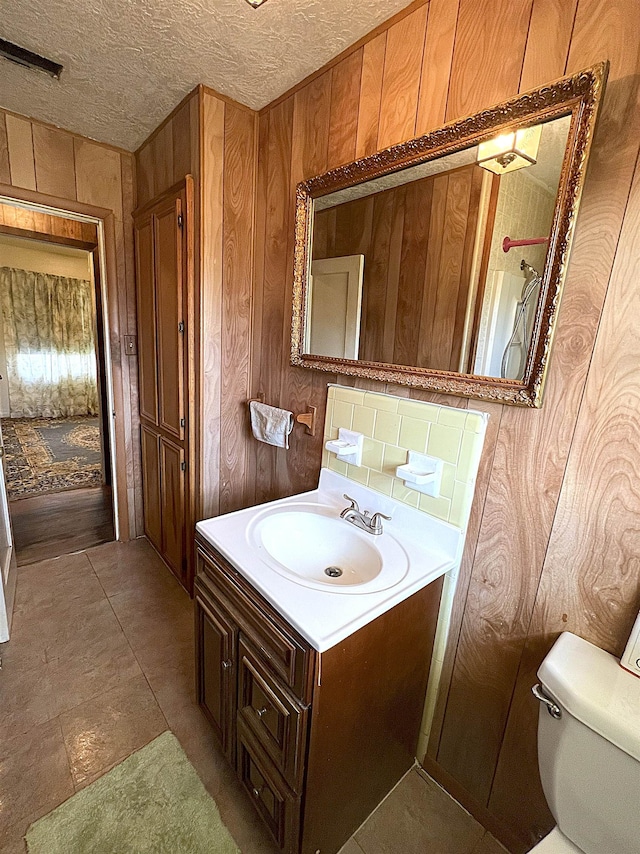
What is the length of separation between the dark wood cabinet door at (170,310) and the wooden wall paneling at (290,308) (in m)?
0.52

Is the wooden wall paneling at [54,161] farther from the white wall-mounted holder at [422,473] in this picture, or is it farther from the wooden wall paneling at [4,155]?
the white wall-mounted holder at [422,473]

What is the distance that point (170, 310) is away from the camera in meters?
1.95

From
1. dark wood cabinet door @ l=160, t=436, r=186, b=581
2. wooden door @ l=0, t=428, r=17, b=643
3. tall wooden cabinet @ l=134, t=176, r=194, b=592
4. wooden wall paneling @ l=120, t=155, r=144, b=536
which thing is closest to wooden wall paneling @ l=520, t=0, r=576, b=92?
tall wooden cabinet @ l=134, t=176, r=194, b=592

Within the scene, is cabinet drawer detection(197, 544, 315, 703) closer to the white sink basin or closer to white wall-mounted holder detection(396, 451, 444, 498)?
the white sink basin

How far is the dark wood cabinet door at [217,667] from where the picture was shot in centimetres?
117

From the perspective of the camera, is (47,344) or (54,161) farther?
(47,344)

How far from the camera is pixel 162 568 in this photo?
7.93 feet

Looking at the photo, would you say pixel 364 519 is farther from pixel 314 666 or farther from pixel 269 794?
pixel 269 794

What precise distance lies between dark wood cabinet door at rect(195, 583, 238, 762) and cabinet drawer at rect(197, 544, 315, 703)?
73 millimetres

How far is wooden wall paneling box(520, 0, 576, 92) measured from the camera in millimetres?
868

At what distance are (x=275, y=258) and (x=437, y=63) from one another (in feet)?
2.80

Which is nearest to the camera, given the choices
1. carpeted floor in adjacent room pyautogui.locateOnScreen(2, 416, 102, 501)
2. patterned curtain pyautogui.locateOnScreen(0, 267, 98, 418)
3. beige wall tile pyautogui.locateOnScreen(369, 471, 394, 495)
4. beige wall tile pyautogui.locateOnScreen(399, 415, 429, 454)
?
beige wall tile pyautogui.locateOnScreen(399, 415, 429, 454)

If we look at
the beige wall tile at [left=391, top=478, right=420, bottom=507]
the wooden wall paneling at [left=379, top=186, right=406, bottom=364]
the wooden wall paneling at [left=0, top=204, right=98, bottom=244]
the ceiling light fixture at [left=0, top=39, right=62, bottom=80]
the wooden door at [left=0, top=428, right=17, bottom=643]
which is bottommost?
the wooden door at [left=0, top=428, right=17, bottom=643]

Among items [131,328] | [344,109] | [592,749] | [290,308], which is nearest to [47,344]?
[131,328]
